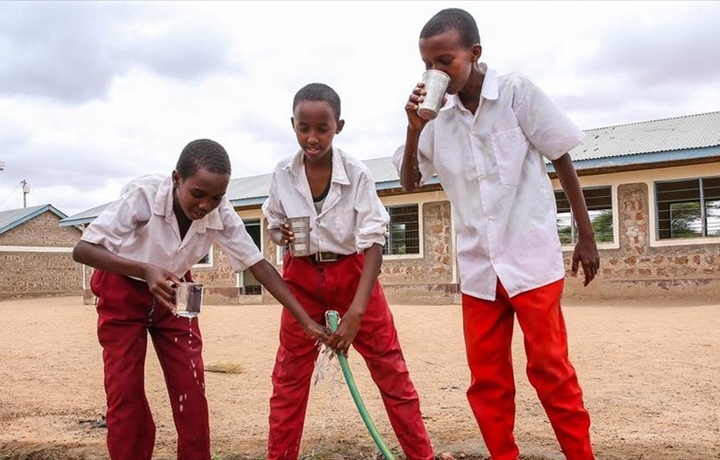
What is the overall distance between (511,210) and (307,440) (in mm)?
1760

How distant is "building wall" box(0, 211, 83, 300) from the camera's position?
24.0 metres

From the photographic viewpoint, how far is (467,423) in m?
3.84

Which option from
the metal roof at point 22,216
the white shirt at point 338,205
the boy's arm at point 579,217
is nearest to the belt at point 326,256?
the white shirt at point 338,205

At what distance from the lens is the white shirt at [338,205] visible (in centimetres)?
279

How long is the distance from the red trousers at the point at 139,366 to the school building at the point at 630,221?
31.5 ft

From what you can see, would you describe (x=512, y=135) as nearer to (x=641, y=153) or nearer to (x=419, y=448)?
(x=419, y=448)

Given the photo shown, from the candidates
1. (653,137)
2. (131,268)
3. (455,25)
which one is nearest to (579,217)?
(455,25)

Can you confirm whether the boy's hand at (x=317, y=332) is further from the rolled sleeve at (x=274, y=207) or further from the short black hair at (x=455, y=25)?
the short black hair at (x=455, y=25)

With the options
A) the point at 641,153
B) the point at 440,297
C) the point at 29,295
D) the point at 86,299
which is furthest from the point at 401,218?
the point at 29,295

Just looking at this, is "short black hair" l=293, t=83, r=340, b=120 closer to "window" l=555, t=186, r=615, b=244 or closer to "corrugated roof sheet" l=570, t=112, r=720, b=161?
"corrugated roof sheet" l=570, t=112, r=720, b=161

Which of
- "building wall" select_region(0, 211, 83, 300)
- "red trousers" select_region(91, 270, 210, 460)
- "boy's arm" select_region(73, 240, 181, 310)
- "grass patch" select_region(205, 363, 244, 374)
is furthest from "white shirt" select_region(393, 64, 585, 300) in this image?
"building wall" select_region(0, 211, 83, 300)

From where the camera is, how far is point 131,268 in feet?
8.21

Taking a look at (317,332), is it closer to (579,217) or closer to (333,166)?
(333,166)

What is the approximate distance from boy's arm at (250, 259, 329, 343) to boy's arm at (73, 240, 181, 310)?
1.24 feet
